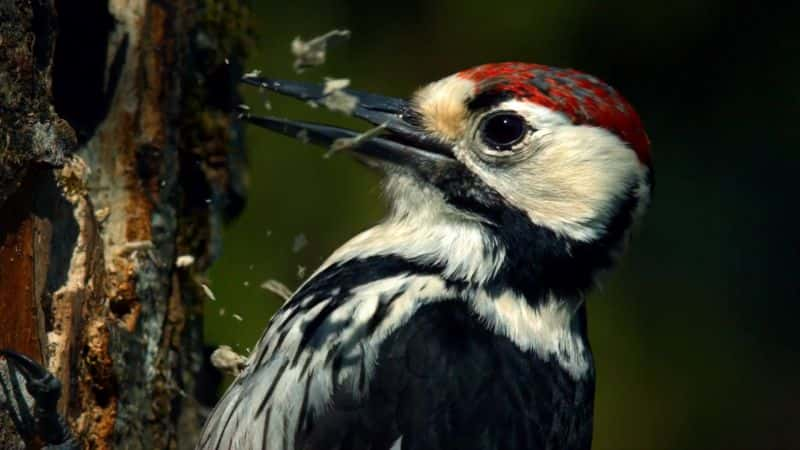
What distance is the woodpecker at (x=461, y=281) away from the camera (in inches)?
99.2

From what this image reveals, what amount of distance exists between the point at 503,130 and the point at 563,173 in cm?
15

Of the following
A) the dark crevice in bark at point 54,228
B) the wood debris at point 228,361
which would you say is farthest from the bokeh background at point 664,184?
the dark crevice in bark at point 54,228

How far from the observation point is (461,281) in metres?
2.65

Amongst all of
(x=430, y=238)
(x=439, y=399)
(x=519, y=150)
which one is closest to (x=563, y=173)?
(x=519, y=150)

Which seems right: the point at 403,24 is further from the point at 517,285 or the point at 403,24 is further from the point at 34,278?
the point at 34,278

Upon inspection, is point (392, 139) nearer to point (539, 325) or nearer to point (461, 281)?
point (461, 281)

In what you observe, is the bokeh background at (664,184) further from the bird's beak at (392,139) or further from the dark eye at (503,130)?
the dark eye at (503,130)

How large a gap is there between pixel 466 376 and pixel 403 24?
1.95 meters

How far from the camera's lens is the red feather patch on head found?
105 inches

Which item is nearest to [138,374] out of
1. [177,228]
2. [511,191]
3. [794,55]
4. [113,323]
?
[113,323]

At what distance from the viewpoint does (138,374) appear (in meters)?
2.70

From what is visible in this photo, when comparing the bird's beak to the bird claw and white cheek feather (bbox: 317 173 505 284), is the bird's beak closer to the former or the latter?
white cheek feather (bbox: 317 173 505 284)

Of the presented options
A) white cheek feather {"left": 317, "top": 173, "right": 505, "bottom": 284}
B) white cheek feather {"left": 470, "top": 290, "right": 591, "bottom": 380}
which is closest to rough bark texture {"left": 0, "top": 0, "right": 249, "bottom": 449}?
white cheek feather {"left": 317, "top": 173, "right": 505, "bottom": 284}

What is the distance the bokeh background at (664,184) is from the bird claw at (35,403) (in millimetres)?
1250
